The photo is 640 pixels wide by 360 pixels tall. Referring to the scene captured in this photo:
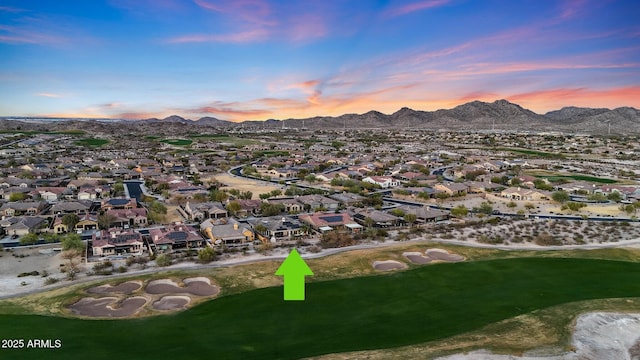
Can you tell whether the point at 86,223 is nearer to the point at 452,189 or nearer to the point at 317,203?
the point at 317,203

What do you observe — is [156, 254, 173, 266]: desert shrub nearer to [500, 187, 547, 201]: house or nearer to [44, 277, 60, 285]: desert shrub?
[44, 277, 60, 285]: desert shrub

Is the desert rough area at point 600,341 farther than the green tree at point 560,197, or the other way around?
the green tree at point 560,197

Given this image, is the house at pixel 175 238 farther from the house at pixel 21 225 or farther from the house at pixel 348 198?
the house at pixel 348 198

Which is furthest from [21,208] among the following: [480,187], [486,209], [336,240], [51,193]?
[480,187]

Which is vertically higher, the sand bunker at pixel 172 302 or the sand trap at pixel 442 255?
the sand trap at pixel 442 255

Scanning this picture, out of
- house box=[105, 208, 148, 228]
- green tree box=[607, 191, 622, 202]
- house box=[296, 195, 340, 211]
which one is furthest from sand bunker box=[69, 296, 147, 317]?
green tree box=[607, 191, 622, 202]

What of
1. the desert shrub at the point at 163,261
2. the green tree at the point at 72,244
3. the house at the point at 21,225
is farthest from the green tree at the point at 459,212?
the house at the point at 21,225
